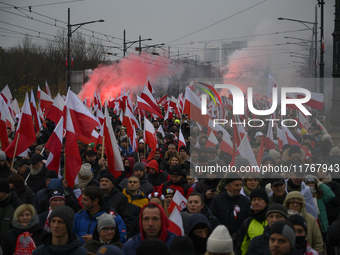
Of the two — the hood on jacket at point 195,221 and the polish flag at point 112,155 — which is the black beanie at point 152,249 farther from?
the polish flag at point 112,155

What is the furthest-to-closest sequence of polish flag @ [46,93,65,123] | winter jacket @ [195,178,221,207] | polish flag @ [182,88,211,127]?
polish flag @ [182,88,211,127], polish flag @ [46,93,65,123], winter jacket @ [195,178,221,207]

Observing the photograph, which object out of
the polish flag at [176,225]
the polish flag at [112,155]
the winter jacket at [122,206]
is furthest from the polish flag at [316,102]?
the polish flag at [176,225]

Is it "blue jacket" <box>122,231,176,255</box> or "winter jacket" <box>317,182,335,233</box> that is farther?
"winter jacket" <box>317,182,335,233</box>

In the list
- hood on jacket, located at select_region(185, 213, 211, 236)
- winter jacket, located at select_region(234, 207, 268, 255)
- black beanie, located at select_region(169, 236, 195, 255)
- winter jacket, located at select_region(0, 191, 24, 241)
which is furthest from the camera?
winter jacket, located at select_region(0, 191, 24, 241)

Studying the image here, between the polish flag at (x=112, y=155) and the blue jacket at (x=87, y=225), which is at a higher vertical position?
the polish flag at (x=112, y=155)

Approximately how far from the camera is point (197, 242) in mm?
4469

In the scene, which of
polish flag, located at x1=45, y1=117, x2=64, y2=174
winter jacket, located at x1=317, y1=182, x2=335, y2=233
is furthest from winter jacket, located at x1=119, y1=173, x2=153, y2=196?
winter jacket, located at x1=317, y1=182, x2=335, y2=233

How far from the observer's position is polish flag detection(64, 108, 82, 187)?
752cm

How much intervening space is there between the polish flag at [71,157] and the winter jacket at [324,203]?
12.1ft

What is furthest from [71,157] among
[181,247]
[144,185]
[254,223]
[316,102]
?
[316,102]

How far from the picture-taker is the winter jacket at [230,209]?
5.77 meters

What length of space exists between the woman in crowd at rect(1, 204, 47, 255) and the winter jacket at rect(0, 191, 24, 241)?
63cm

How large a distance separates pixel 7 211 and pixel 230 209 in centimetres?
261

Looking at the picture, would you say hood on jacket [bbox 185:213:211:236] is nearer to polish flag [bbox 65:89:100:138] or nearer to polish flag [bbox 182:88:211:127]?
polish flag [bbox 65:89:100:138]
